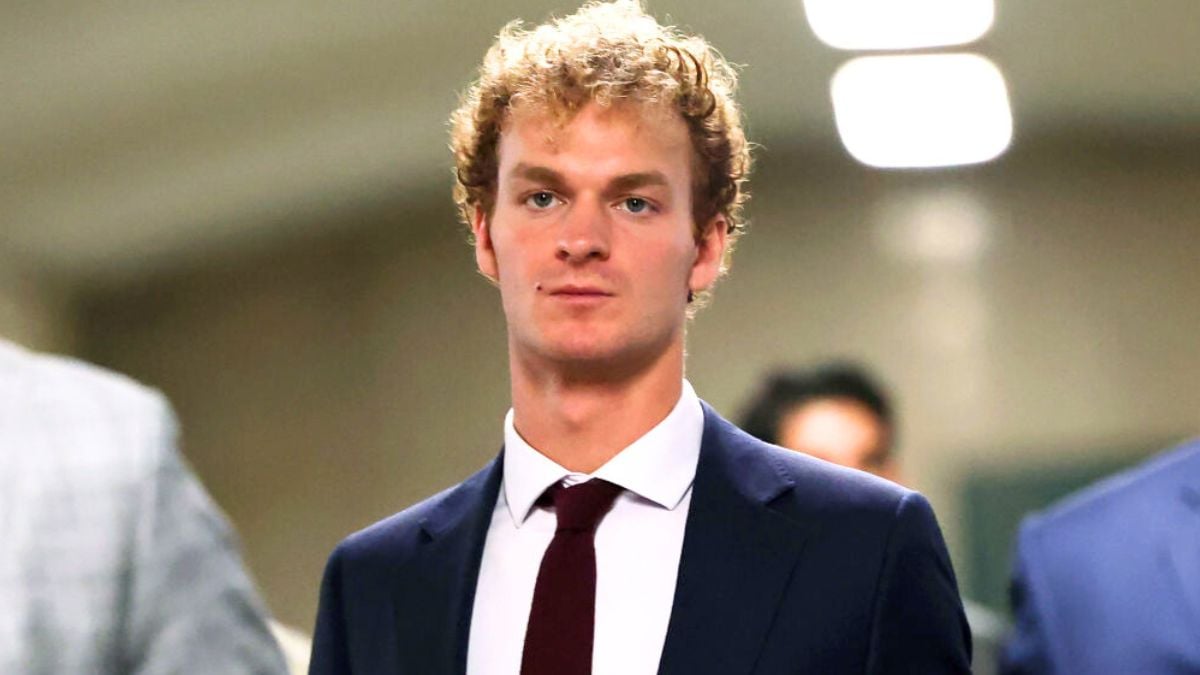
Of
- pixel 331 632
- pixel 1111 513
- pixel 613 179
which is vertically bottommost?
pixel 331 632

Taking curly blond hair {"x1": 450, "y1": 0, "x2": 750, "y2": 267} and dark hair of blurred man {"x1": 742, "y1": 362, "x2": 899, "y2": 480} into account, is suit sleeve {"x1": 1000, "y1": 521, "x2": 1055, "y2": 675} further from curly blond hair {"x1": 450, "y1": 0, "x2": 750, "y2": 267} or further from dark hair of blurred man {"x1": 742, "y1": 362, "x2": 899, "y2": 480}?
dark hair of blurred man {"x1": 742, "y1": 362, "x2": 899, "y2": 480}

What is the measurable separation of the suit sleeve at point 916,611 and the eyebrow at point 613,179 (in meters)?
0.40

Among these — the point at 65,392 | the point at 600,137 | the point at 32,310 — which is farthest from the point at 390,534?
the point at 32,310

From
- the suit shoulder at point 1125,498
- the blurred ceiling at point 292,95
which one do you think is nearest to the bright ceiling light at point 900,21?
the blurred ceiling at point 292,95

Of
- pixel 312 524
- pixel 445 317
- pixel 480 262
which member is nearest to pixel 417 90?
pixel 445 317

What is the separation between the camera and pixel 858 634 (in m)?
1.89

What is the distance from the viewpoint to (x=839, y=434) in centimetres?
329

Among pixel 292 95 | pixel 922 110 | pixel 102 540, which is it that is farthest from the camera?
pixel 922 110

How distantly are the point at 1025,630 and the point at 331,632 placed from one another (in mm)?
690

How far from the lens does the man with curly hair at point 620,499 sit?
6.25ft

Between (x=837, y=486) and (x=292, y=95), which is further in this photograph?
(x=292, y=95)

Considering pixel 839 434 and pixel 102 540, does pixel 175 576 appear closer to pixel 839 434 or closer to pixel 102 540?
pixel 102 540

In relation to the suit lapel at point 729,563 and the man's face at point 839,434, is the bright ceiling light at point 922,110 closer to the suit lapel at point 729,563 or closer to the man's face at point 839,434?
the man's face at point 839,434

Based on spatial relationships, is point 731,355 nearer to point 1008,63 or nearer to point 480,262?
point 1008,63
